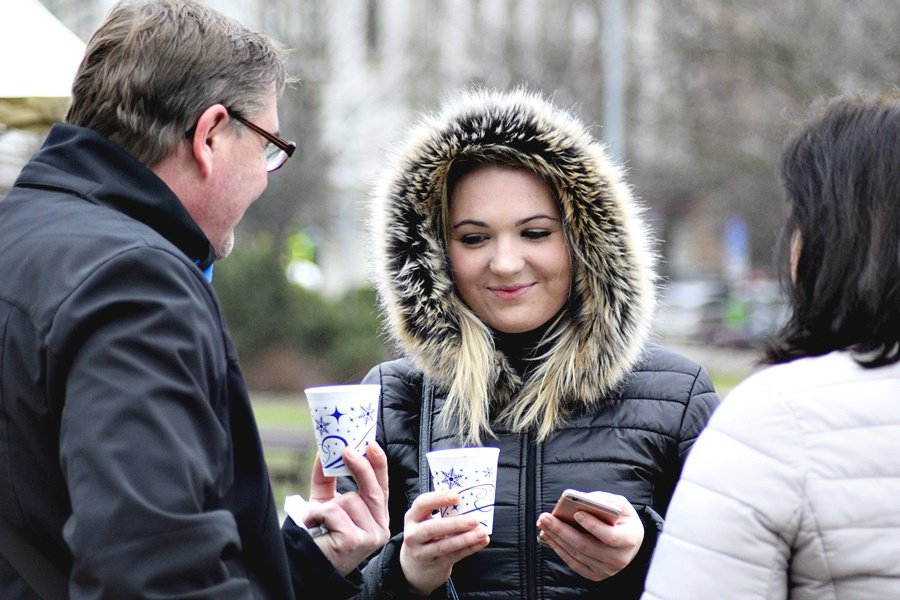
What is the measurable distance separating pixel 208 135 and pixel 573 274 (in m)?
1.30

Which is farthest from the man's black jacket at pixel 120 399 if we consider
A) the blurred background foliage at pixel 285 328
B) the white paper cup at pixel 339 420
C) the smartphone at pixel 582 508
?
the blurred background foliage at pixel 285 328

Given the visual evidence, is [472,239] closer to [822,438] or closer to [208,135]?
[208,135]

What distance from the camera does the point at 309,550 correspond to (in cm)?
264

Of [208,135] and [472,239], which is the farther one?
[472,239]

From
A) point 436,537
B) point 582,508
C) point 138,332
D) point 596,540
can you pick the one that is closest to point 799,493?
point 582,508

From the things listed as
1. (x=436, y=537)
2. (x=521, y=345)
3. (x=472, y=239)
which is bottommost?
(x=436, y=537)

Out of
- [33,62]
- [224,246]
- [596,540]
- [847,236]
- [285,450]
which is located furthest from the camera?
[285,450]

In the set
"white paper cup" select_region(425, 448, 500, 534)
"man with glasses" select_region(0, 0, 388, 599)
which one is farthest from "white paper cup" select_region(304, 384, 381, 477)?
"man with glasses" select_region(0, 0, 388, 599)

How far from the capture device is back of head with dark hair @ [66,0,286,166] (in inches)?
89.9

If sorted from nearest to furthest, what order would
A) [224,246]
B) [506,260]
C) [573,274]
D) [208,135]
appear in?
[208,135], [224,246], [506,260], [573,274]

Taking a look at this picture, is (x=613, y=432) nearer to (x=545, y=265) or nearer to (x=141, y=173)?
(x=545, y=265)

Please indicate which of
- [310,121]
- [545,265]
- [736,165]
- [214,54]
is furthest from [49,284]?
[310,121]

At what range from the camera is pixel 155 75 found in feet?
7.48

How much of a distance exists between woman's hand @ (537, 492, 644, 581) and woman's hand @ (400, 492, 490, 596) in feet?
0.55
